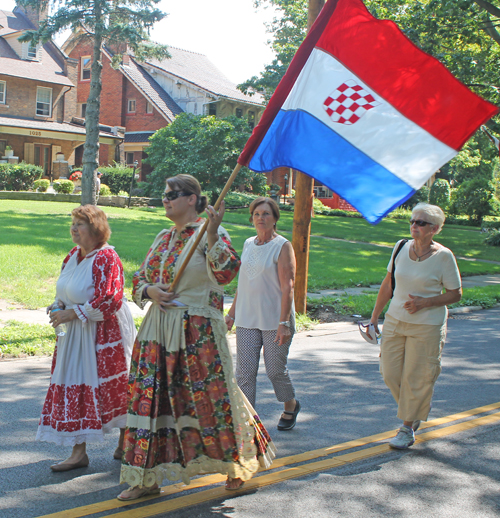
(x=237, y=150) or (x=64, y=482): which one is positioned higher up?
(x=237, y=150)

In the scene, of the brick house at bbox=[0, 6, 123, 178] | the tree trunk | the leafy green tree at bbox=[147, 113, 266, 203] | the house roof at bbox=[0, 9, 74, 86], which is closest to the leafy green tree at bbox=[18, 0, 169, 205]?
the tree trunk

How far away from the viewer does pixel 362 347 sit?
9.03m

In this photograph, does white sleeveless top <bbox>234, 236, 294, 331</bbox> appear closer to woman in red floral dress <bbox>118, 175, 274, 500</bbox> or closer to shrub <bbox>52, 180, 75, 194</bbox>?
woman in red floral dress <bbox>118, 175, 274, 500</bbox>

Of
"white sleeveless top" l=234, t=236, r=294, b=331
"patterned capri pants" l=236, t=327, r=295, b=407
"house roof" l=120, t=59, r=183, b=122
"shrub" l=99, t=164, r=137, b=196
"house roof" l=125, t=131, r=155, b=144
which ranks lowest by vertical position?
"patterned capri pants" l=236, t=327, r=295, b=407

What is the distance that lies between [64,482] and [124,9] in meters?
19.5

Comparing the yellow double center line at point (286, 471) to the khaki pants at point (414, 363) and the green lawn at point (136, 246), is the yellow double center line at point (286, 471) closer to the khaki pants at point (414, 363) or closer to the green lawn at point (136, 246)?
the khaki pants at point (414, 363)

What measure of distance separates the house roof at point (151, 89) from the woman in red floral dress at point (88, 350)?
3807 centimetres

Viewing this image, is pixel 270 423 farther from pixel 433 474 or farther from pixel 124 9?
pixel 124 9

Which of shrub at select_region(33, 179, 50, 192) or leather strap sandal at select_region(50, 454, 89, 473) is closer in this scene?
leather strap sandal at select_region(50, 454, 89, 473)

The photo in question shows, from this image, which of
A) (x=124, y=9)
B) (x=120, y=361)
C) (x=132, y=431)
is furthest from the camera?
(x=124, y=9)

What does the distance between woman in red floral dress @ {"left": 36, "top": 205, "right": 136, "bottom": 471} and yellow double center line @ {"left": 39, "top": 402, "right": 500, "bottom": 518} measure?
2.05 ft

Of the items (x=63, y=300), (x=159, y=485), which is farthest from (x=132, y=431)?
(x=63, y=300)

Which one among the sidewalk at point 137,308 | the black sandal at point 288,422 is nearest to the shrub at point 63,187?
the sidewalk at point 137,308

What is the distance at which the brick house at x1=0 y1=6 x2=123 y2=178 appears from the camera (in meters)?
37.1
